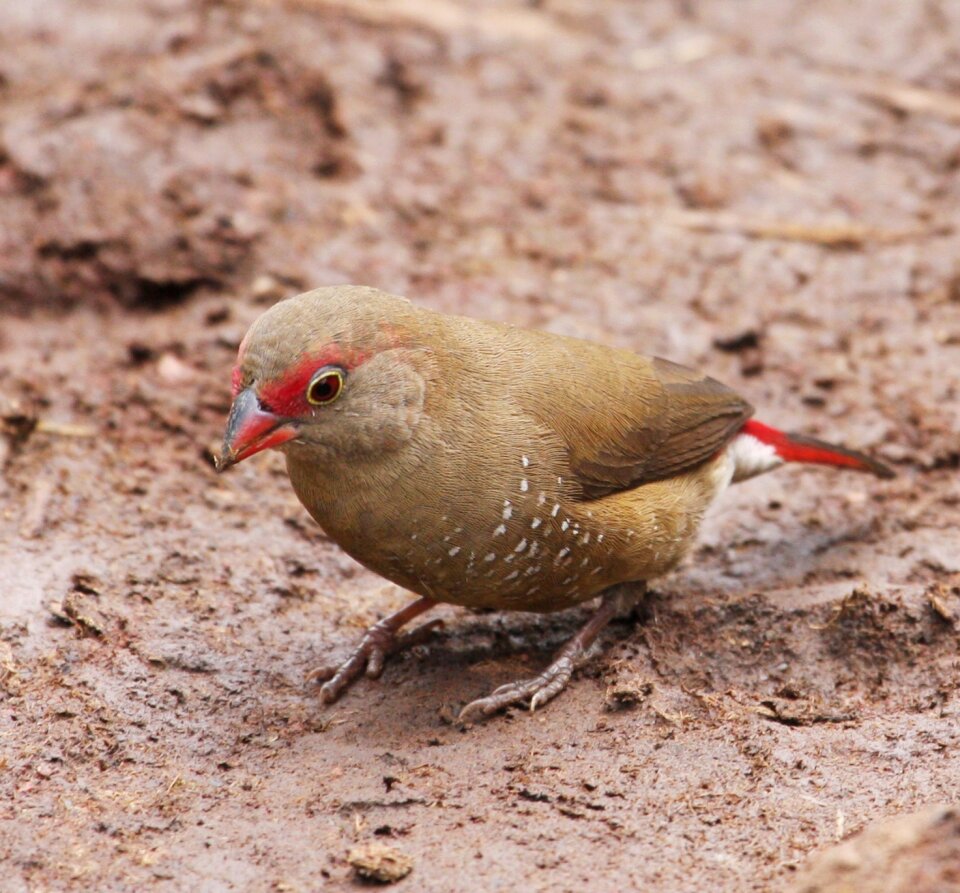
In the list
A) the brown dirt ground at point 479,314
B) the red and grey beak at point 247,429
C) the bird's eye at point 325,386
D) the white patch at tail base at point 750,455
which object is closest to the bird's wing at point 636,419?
the white patch at tail base at point 750,455

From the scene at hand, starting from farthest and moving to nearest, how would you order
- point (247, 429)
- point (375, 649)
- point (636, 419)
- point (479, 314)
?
point (479, 314) → point (636, 419) → point (375, 649) → point (247, 429)

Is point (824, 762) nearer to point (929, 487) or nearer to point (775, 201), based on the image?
point (929, 487)

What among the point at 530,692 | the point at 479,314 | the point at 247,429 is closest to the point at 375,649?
the point at 530,692

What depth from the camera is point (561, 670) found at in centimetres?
444

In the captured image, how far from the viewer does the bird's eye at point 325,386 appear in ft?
13.2

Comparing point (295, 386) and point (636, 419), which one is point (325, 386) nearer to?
point (295, 386)

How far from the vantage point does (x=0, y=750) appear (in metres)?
3.89

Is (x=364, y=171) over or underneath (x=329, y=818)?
over

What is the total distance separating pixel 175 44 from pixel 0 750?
4773mm

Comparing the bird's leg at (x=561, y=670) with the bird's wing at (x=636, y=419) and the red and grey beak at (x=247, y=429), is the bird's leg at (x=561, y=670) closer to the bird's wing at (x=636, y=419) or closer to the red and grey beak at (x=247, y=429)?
the bird's wing at (x=636, y=419)

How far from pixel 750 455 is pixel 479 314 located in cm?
173

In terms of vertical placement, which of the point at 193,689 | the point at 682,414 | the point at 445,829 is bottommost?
the point at 193,689

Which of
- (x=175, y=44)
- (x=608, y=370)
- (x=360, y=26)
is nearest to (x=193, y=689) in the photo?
(x=608, y=370)

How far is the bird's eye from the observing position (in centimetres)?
401
